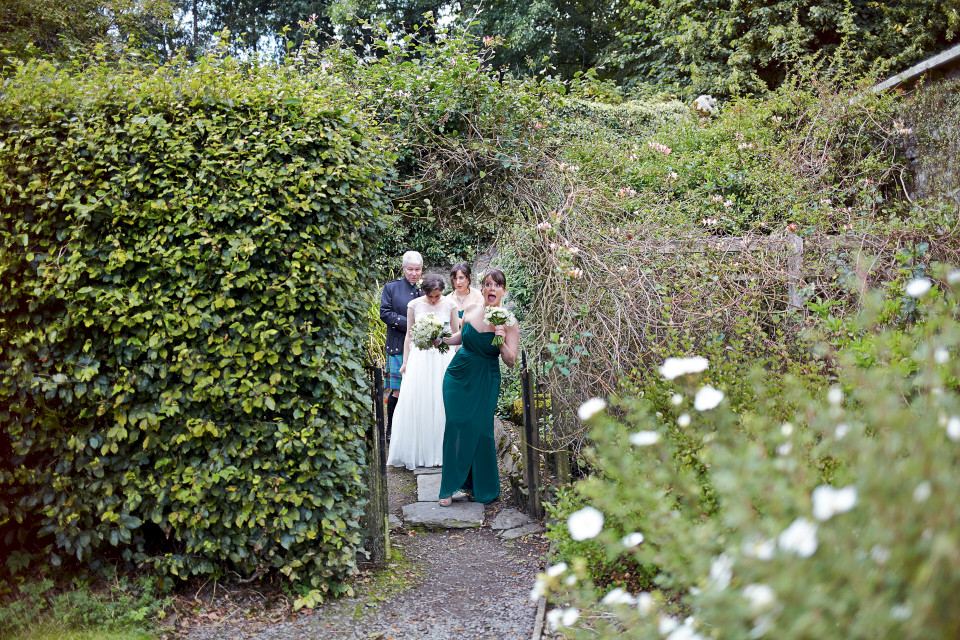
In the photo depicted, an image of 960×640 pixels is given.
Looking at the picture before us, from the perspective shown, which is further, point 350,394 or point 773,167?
point 773,167

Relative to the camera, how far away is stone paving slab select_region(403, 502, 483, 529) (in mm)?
5523

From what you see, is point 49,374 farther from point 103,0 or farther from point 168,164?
point 103,0

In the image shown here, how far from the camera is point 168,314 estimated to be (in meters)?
3.71

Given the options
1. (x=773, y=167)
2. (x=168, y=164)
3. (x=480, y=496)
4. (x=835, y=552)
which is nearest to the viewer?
(x=835, y=552)

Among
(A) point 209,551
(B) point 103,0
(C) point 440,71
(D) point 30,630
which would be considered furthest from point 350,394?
(B) point 103,0

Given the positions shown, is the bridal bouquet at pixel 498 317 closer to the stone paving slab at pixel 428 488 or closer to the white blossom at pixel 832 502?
the stone paving slab at pixel 428 488

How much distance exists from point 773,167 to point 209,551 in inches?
265

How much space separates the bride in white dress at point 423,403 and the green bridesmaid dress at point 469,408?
971mm

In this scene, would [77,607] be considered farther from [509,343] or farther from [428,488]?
[509,343]

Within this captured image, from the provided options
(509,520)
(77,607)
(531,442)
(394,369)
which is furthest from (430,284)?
(77,607)

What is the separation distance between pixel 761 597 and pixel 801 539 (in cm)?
14

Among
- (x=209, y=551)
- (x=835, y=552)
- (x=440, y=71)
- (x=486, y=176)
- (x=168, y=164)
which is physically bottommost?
(x=209, y=551)

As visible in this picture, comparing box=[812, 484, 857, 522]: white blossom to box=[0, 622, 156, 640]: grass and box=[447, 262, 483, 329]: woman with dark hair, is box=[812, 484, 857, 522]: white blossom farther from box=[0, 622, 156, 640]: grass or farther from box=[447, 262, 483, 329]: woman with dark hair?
box=[447, 262, 483, 329]: woman with dark hair

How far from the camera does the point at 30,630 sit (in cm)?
349
